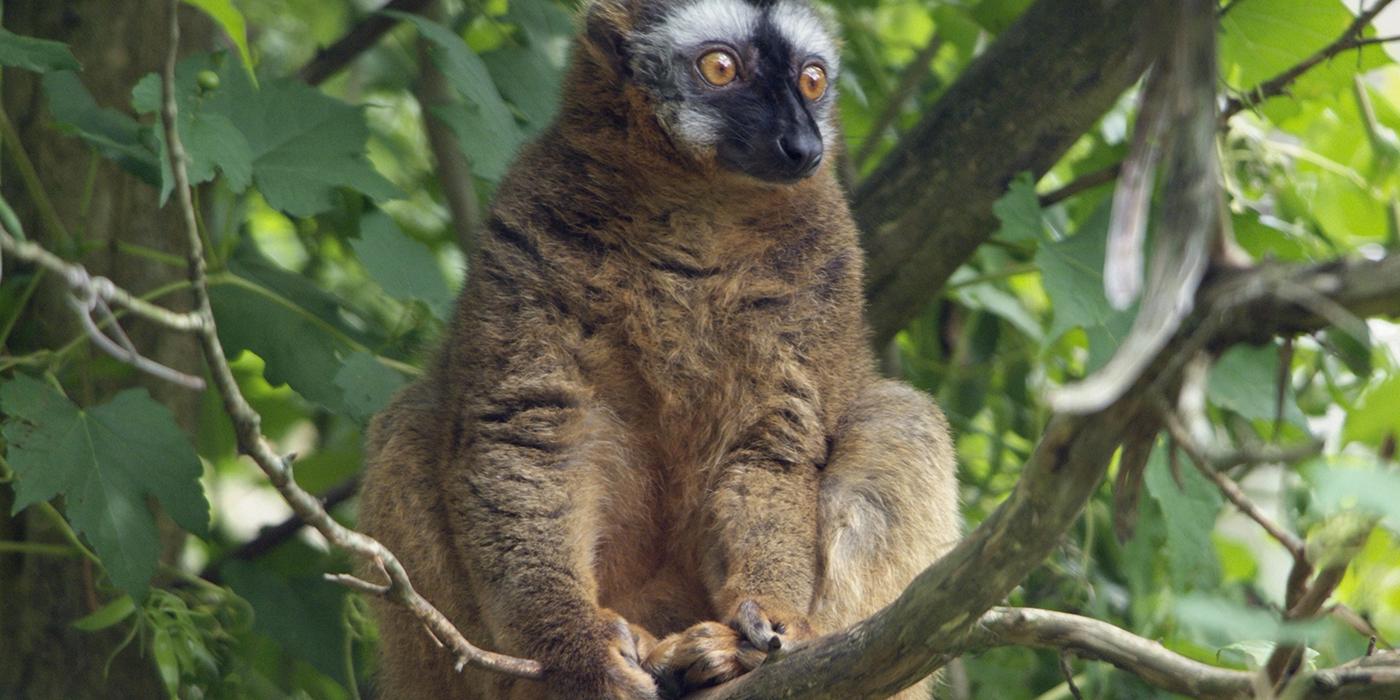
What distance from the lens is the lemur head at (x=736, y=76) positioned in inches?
203

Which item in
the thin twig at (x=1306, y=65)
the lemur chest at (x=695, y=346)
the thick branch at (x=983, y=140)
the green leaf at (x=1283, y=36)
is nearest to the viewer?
the lemur chest at (x=695, y=346)

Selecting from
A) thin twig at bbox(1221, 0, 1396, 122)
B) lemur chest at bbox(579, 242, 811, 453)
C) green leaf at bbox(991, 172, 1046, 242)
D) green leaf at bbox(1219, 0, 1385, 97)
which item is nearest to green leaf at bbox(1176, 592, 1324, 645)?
lemur chest at bbox(579, 242, 811, 453)

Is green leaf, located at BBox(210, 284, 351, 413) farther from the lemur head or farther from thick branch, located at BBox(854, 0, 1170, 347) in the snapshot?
thick branch, located at BBox(854, 0, 1170, 347)

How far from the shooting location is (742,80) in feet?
17.8

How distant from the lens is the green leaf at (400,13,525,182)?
5273mm

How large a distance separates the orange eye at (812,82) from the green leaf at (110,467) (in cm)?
257

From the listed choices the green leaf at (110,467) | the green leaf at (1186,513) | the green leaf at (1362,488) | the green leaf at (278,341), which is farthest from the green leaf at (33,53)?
the green leaf at (1362,488)

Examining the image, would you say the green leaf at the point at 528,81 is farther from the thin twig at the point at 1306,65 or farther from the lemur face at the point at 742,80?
the thin twig at the point at 1306,65

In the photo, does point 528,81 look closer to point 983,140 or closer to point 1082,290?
point 983,140

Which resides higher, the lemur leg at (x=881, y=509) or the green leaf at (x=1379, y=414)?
the green leaf at (x=1379, y=414)

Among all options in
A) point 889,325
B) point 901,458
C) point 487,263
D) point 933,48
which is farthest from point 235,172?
point 933,48

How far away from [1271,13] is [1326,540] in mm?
3999

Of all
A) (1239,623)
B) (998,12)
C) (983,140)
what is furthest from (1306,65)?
(1239,623)

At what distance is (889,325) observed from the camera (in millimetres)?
6250
